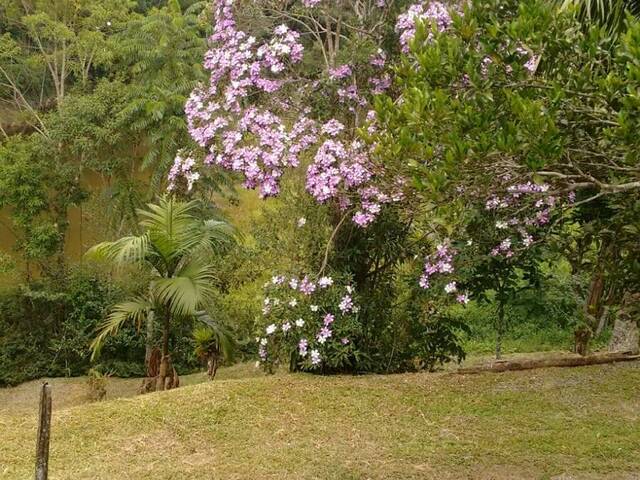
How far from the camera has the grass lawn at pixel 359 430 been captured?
366 cm

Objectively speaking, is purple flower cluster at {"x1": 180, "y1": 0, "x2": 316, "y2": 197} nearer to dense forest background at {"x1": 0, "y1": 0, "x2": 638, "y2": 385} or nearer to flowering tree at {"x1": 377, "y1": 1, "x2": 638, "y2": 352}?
dense forest background at {"x1": 0, "y1": 0, "x2": 638, "y2": 385}

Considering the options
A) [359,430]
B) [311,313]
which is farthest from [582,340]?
[359,430]

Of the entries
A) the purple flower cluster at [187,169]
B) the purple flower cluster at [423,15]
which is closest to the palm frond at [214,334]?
the purple flower cluster at [187,169]

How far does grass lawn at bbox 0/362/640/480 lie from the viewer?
3656 millimetres

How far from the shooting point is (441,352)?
235 inches

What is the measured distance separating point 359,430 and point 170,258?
2.24m

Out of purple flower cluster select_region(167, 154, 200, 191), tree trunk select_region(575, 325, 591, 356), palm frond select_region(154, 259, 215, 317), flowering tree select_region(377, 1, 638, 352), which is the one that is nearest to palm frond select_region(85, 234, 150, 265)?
palm frond select_region(154, 259, 215, 317)

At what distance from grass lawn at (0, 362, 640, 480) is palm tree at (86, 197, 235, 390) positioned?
34.2 inches

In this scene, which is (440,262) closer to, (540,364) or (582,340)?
(540,364)

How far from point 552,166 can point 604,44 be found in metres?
0.48

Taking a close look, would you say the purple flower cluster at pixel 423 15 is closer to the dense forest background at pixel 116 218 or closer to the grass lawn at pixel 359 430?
the dense forest background at pixel 116 218

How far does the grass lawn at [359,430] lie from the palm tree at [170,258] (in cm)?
87

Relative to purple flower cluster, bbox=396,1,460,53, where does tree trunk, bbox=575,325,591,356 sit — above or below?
below

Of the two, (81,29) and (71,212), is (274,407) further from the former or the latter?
(81,29)
